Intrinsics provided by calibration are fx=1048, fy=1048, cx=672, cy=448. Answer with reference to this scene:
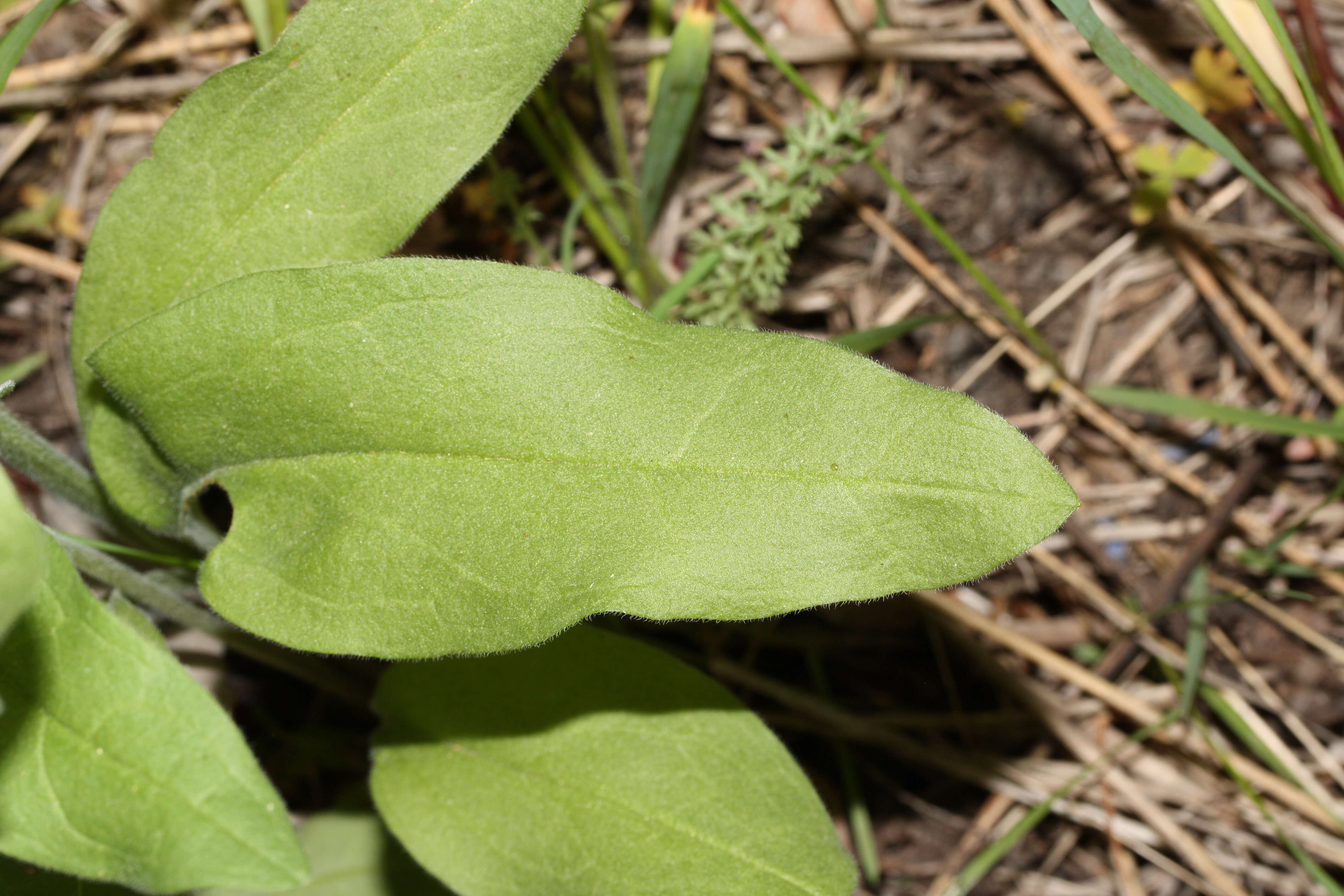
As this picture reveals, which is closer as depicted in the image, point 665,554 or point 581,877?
point 665,554

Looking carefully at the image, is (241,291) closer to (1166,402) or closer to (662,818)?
(662,818)

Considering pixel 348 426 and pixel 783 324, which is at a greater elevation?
pixel 348 426

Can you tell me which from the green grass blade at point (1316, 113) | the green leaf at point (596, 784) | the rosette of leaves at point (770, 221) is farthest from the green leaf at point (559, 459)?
the green grass blade at point (1316, 113)

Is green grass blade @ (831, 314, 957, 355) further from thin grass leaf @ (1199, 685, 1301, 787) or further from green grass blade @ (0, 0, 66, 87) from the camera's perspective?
green grass blade @ (0, 0, 66, 87)

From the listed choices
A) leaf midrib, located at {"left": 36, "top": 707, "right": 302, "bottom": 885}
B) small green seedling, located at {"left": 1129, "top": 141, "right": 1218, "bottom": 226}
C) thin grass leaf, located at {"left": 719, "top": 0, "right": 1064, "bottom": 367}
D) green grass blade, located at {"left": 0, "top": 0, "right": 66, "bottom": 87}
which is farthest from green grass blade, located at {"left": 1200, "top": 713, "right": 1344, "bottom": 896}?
green grass blade, located at {"left": 0, "top": 0, "right": 66, "bottom": 87}

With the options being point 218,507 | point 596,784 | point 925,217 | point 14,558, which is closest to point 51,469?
point 218,507

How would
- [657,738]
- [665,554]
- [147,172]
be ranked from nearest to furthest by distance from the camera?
[665,554] → [147,172] → [657,738]

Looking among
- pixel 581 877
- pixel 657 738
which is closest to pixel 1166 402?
pixel 657 738
